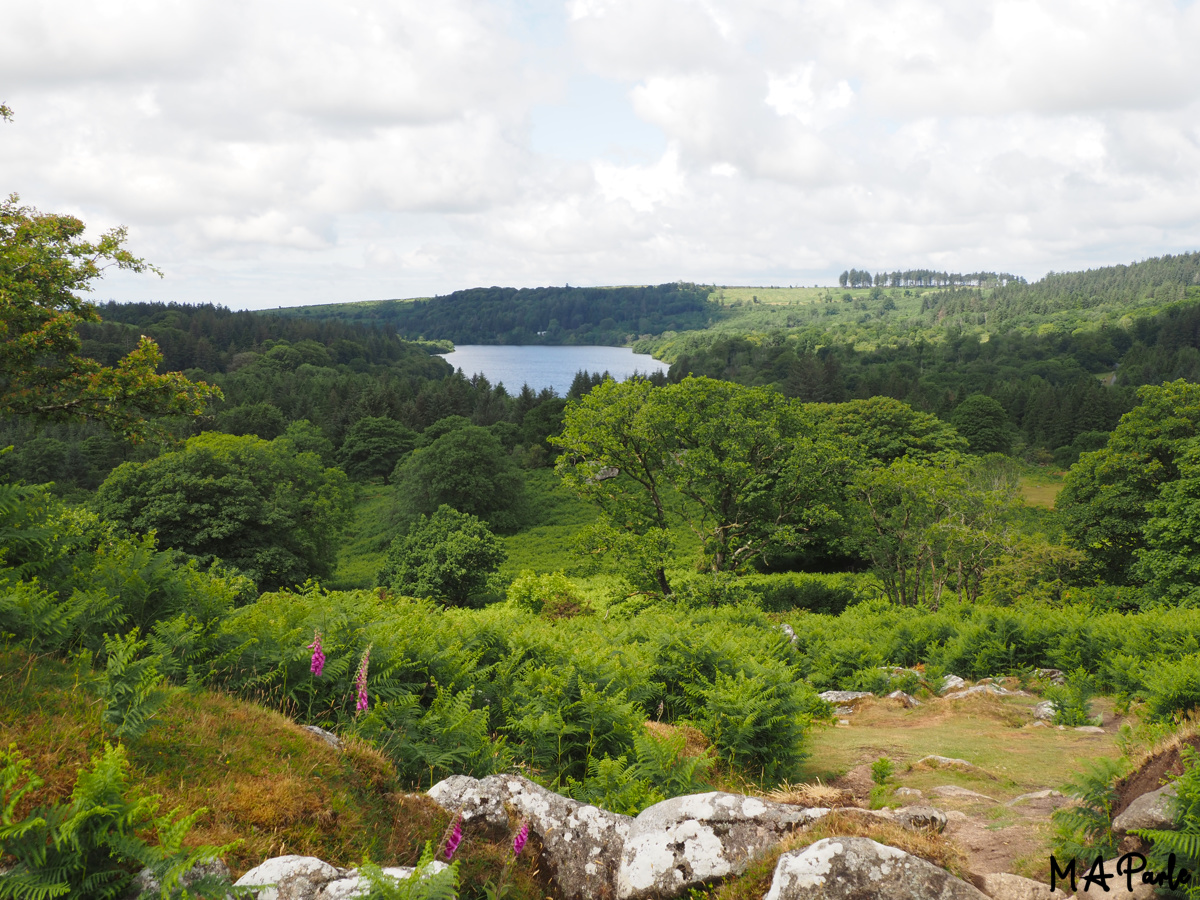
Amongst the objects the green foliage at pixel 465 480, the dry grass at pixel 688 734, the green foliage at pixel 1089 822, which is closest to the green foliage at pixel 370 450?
the green foliage at pixel 465 480

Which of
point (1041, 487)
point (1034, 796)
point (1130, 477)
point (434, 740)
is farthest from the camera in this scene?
point (1041, 487)

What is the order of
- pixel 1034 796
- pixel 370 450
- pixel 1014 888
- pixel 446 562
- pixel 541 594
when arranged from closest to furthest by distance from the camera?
pixel 1014 888 < pixel 1034 796 < pixel 541 594 < pixel 446 562 < pixel 370 450

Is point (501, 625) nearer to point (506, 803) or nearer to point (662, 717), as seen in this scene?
point (662, 717)

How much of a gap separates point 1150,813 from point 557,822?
4235mm

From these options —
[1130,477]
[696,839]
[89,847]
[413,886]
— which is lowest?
[1130,477]

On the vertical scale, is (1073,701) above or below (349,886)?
below

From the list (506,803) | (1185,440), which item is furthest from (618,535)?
(1185,440)

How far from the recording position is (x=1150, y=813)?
4.66 m

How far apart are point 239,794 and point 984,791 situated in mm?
7409

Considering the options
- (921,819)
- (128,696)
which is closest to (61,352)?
(128,696)

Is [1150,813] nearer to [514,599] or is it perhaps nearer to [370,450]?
[514,599]

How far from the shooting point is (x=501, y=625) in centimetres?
1071

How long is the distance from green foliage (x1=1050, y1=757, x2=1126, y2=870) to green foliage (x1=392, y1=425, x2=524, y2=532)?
169 ft

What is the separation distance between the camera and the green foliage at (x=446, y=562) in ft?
112
